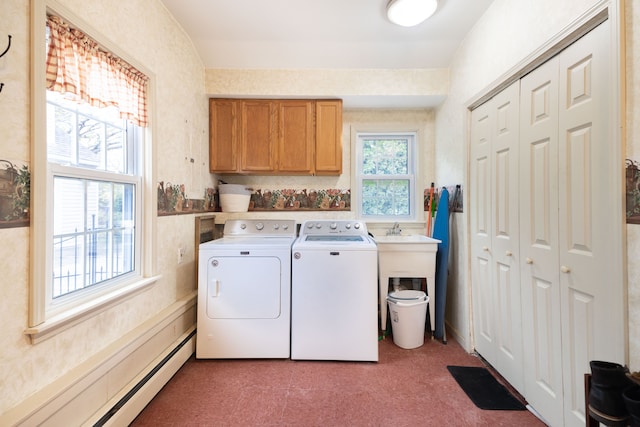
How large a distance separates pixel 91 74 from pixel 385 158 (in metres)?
2.64

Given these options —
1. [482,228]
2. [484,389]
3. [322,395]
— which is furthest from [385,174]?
[322,395]

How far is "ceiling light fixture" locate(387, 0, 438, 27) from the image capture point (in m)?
1.95

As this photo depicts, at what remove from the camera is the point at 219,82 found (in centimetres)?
274

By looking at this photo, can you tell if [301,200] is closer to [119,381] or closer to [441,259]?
[441,259]

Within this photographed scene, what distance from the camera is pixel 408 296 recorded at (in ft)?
8.30

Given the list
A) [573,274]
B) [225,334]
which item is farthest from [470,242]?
[225,334]

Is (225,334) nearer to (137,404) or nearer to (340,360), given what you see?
(137,404)

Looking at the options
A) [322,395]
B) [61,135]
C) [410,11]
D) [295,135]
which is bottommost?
[322,395]

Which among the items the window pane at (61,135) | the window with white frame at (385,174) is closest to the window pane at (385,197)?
the window with white frame at (385,174)

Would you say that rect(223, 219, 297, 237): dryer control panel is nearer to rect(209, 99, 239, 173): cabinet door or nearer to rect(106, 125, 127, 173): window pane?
rect(209, 99, 239, 173): cabinet door

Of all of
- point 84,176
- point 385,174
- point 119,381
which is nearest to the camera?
point 84,176

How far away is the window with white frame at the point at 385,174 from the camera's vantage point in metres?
3.22

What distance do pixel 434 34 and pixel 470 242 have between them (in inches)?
69.3

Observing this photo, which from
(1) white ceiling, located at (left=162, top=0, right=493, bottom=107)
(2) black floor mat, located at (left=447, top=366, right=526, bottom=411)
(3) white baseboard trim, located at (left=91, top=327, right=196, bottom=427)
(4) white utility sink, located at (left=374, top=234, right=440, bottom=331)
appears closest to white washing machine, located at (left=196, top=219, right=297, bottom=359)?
(3) white baseboard trim, located at (left=91, top=327, right=196, bottom=427)
